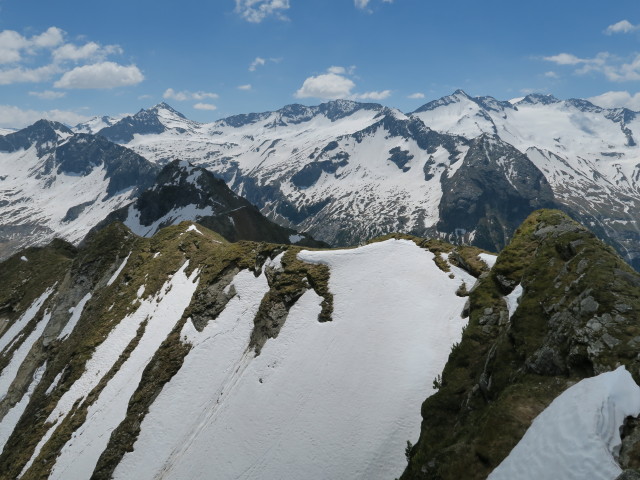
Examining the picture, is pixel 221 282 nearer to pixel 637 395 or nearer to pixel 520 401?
pixel 520 401

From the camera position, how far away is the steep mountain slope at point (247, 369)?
2700cm

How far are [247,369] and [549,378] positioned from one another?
24348 millimetres

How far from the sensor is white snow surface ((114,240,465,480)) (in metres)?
25.7

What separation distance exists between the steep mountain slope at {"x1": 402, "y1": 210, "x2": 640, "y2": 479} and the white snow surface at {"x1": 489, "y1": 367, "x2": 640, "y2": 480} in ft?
0.10

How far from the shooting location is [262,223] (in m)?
170

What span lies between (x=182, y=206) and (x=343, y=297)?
17172 centimetres

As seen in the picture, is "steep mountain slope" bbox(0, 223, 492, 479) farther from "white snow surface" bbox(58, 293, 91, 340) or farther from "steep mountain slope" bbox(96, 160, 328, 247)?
"steep mountain slope" bbox(96, 160, 328, 247)

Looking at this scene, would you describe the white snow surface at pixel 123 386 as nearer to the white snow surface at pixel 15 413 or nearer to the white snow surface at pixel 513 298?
the white snow surface at pixel 15 413

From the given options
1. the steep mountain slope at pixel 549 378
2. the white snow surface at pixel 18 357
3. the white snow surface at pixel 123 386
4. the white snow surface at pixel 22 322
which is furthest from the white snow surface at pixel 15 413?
the steep mountain slope at pixel 549 378

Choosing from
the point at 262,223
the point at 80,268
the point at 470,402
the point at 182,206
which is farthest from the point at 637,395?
the point at 182,206

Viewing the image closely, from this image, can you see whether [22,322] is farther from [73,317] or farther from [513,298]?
[513,298]

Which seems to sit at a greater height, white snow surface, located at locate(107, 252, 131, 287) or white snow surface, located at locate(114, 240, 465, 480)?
white snow surface, located at locate(107, 252, 131, 287)

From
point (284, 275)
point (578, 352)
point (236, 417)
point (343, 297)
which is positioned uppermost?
point (284, 275)

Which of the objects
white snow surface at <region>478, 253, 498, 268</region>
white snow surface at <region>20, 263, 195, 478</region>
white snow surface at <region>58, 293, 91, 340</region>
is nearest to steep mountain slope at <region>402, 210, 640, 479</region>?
white snow surface at <region>478, 253, 498, 268</region>
